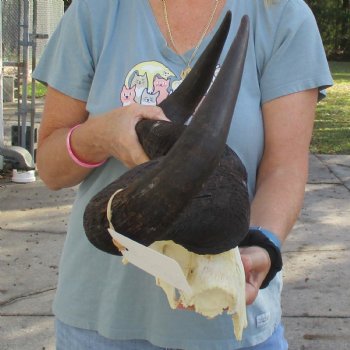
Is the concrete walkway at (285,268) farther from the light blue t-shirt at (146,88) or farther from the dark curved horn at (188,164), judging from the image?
the dark curved horn at (188,164)

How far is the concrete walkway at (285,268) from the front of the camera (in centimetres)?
498

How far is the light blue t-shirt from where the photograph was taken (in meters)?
2.12

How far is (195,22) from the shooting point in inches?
88.8

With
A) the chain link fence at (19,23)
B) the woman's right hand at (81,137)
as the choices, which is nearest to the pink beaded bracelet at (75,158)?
the woman's right hand at (81,137)

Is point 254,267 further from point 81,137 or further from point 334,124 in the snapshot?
point 334,124

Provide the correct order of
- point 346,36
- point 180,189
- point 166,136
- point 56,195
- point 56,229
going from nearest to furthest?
point 180,189 < point 166,136 < point 56,229 < point 56,195 < point 346,36

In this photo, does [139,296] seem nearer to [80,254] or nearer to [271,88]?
[80,254]

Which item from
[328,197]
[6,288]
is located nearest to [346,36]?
[328,197]

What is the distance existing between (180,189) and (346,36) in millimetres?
36630

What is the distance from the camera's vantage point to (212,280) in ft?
5.24

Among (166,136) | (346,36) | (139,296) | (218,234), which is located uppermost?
(166,136)

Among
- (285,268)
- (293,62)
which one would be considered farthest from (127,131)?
(285,268)

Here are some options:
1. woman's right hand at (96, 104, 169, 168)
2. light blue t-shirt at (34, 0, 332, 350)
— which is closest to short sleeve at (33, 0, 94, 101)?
light blue t-shirt at (34, 0, 332, 350)

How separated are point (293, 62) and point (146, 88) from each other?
0.42 meters
